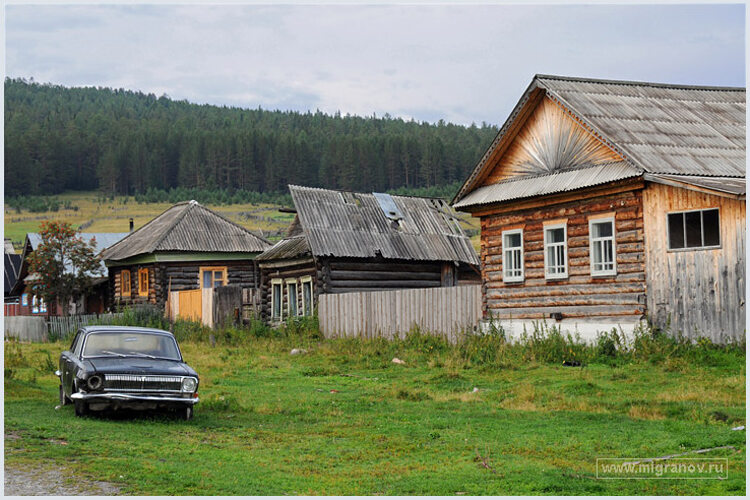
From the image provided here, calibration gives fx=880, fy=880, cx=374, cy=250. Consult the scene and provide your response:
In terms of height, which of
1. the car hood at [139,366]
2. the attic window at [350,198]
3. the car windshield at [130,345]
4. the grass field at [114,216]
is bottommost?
the car hood at [139,366]

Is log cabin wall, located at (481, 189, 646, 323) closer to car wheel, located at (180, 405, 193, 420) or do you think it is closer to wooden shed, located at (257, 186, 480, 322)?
wooden shed, located at (257, 186, 480, 322)

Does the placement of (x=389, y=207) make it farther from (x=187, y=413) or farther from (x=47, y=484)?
(x=47, y=484)

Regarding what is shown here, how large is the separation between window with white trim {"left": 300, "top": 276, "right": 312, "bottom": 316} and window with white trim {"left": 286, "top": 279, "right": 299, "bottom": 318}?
683 mm

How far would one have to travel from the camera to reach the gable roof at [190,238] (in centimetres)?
4166

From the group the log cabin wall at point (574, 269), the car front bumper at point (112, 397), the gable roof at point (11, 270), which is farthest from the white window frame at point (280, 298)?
the gable roof at point (11, 270)

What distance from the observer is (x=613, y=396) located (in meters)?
15.8

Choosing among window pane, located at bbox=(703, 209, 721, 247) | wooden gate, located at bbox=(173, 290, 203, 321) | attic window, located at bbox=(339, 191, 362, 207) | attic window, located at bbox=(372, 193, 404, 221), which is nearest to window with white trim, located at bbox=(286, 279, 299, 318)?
wooden gate, located at bbox=(173, 290, 203, 321)

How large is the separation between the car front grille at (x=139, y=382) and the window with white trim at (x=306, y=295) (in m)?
19.3

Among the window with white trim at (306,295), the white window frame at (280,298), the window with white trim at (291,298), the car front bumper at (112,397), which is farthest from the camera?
the white window frame at (280,298)

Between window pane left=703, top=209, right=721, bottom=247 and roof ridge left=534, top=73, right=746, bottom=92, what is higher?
roof ridge left=534, top=73, right=746, bottom=92

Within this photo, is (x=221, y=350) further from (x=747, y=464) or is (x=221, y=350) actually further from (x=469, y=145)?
(x=469, y=145)

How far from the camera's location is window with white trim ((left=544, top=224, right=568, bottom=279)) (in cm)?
2353

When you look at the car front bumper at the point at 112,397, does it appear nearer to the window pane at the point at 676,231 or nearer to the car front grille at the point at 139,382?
the car front grille at the point at 139,382

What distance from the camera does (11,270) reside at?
70.4 m
